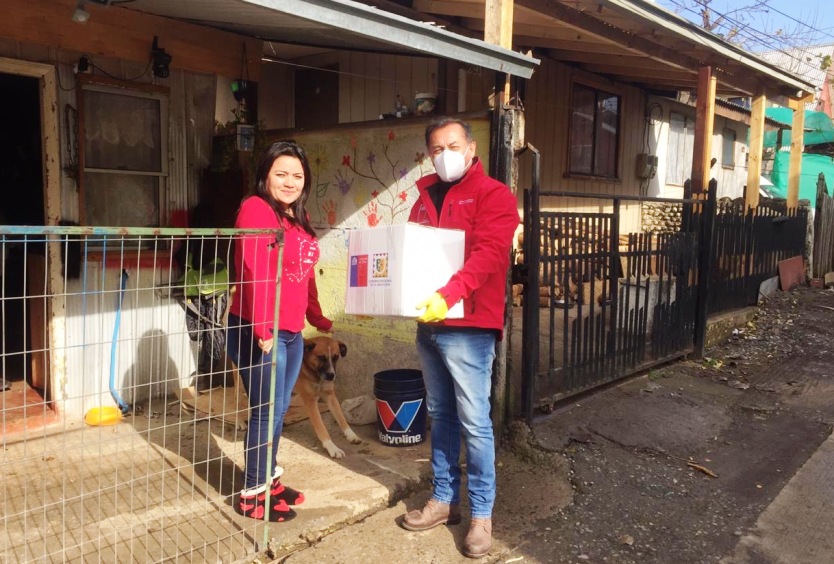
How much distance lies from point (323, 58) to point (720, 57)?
4.98 m

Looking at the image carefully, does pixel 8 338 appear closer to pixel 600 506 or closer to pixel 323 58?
pixel 323 58

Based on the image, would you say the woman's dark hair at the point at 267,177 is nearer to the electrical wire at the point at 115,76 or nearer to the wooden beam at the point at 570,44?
the electrical wire at the point at 115,76

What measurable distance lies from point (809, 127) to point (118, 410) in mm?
17697

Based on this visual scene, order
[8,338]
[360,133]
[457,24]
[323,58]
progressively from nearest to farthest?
[360,133] < [8,338] < [457,24] < [323,58]

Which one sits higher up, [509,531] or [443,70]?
[443,70]

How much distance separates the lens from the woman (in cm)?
293

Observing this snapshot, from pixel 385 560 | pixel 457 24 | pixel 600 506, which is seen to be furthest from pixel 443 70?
pixel 385 560

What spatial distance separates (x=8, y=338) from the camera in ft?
19.5

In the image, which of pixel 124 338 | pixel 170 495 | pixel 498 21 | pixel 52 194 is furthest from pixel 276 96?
pixel 170 495

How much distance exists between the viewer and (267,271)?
294 cm

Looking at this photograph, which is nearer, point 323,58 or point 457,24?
point 457,24

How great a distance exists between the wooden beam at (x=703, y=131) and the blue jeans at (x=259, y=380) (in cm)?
611

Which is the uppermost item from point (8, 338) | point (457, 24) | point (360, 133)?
point (457, 24)

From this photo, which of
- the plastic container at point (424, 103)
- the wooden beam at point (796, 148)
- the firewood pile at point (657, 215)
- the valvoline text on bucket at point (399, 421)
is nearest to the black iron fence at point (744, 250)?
the wooden beam at point (796, 148)
